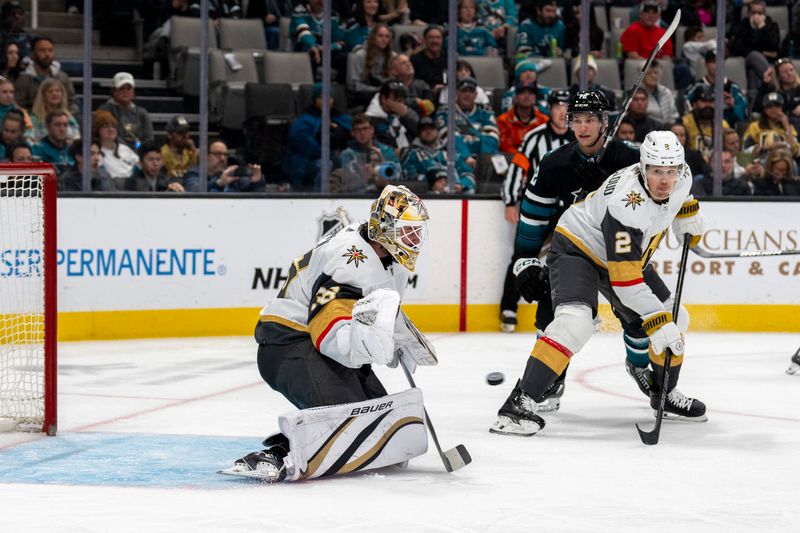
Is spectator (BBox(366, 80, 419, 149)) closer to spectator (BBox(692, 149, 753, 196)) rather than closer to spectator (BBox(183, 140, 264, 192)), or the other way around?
spectator (BBox(183, 140, 264, 192))

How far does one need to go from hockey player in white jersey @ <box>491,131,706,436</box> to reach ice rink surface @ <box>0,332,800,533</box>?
0.20 metres

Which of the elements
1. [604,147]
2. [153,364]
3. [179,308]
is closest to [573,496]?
[604,147]

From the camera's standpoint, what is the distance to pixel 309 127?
755 cm

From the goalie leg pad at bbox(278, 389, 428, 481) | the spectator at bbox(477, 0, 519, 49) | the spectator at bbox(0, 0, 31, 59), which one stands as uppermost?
the spectator at bbox(477, 0, 519, 49)

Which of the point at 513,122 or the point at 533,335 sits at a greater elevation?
the point at 513,122

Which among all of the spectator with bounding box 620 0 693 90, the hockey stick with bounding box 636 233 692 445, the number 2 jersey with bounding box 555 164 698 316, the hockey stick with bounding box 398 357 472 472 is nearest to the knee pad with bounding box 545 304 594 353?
the number 2 jersey with bounding box 555 164 698 316

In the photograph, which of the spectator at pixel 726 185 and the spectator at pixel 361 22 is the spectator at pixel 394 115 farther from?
the spectator at pixel 726 185

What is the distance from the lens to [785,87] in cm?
839

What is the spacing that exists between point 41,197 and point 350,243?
1469 mm

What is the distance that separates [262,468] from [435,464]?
0.58m

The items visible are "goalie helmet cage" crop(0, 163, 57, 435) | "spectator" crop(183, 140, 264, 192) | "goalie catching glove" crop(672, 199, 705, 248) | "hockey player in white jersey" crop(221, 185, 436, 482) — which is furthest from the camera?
"spectator" crop(183, 140, 264, 192)

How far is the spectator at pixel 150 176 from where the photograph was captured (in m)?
7.13

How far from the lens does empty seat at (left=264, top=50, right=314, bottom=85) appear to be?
761 cm

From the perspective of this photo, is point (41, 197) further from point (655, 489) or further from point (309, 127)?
point (309, 127)
